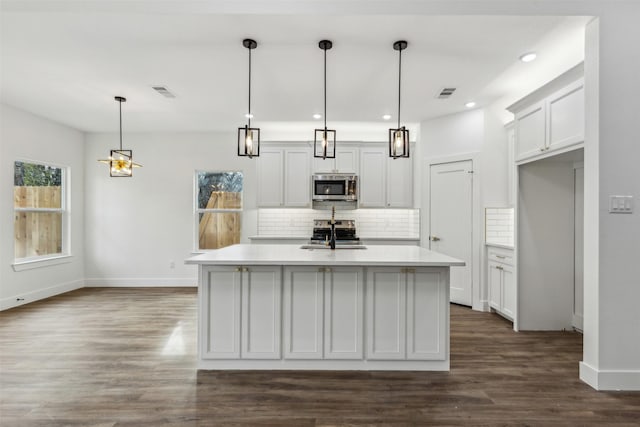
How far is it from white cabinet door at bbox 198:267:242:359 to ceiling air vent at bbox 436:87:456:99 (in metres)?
3.27

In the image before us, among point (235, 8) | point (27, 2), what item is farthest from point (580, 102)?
point (27, 2)

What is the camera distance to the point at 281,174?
598 centimetres

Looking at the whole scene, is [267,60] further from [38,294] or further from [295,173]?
Answer: [38,294]

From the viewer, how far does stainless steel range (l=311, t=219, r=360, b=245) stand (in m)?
5.88

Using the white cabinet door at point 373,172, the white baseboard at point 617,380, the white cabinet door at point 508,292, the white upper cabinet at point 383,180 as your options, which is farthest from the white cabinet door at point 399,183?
the white baseboard at point 617,380

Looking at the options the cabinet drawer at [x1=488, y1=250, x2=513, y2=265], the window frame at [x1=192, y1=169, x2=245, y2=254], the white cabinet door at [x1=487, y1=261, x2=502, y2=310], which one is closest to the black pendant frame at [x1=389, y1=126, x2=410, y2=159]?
the cabinet drawer at [x1=488, y1=250, x2=513, y2=265]

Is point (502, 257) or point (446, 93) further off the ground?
point (446, 93)

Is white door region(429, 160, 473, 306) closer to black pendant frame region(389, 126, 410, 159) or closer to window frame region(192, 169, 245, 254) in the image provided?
black pendant frame region(389, 126, 410, 159)

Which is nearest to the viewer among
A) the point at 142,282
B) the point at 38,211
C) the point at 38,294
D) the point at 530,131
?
the point at 530,131

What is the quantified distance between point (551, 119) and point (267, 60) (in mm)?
2804

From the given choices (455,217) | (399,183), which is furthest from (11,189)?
(455,217)

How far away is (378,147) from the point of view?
5.97 metres

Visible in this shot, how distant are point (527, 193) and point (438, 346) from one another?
6.99 ft

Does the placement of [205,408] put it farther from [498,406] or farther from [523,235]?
[523,235]
